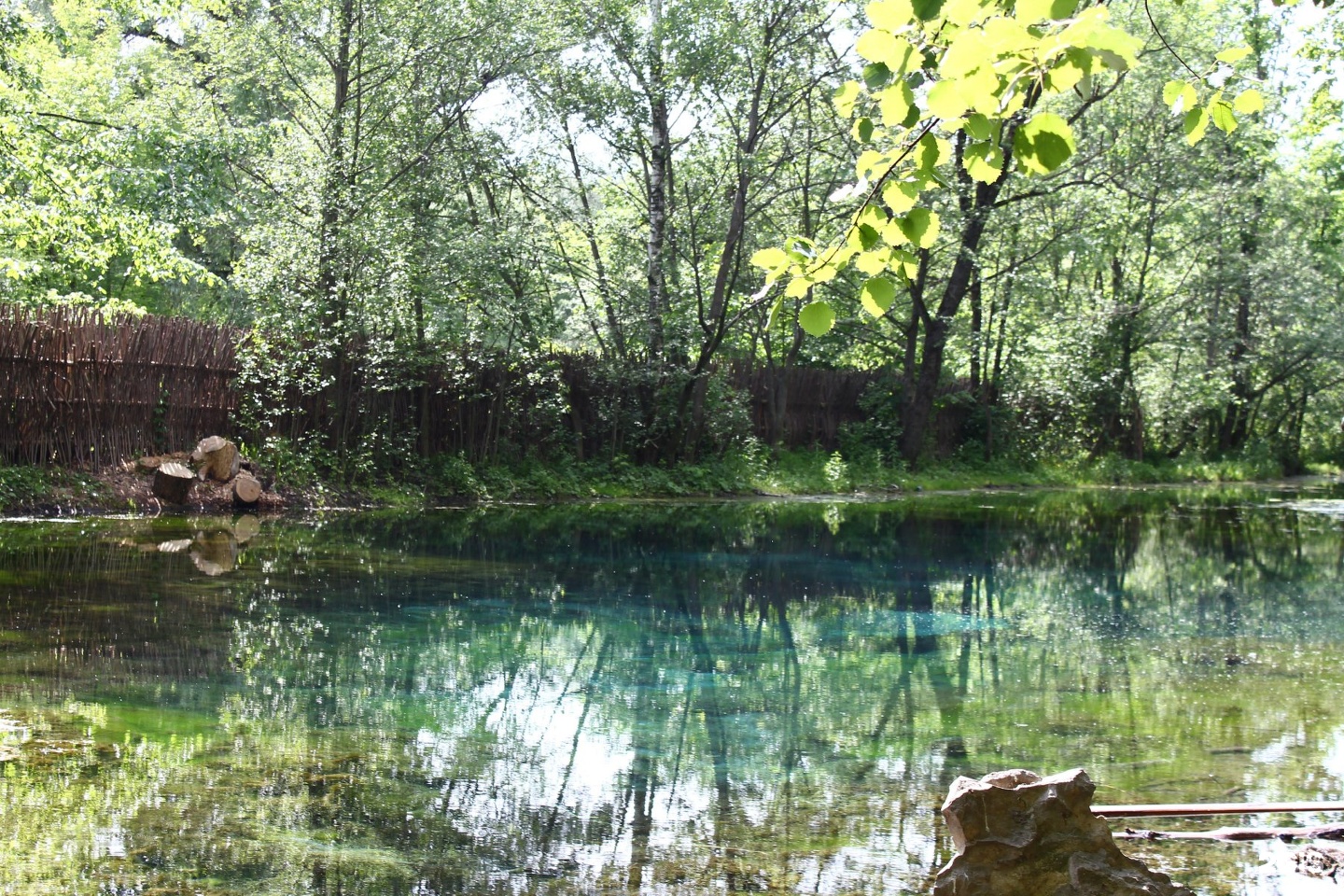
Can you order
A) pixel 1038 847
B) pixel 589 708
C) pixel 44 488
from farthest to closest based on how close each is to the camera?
pixel 44 488 → pixel 589 708 → pixel 1038 847

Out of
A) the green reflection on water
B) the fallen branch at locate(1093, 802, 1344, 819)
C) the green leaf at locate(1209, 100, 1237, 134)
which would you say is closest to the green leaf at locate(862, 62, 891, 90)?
the green leaf at locate(1209, 100, 1237, 134)

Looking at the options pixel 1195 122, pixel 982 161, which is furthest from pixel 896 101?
pixel 1195 122

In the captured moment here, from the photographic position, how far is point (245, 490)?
14312 millimetres

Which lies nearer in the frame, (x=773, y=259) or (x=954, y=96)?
(x=954, y=96)

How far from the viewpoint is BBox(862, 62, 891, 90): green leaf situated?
215 cm

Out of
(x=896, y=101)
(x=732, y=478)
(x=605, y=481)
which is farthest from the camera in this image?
(x=732, y=478)

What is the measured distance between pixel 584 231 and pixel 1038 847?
55.4 ft

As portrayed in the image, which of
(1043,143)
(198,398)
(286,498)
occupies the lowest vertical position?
(286,498)

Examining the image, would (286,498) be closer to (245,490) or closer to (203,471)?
(245,490)

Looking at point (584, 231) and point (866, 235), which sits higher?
point (584, 231)

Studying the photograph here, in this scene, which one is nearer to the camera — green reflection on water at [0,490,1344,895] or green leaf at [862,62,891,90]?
green leaf at [862,62,891,90]

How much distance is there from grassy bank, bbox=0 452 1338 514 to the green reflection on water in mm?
1641

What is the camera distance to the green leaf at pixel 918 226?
232 cm

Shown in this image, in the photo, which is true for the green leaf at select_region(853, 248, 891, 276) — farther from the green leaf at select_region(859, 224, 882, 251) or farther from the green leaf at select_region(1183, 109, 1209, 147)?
the green leaf at select_region(1183, 109, 1209, 147)
